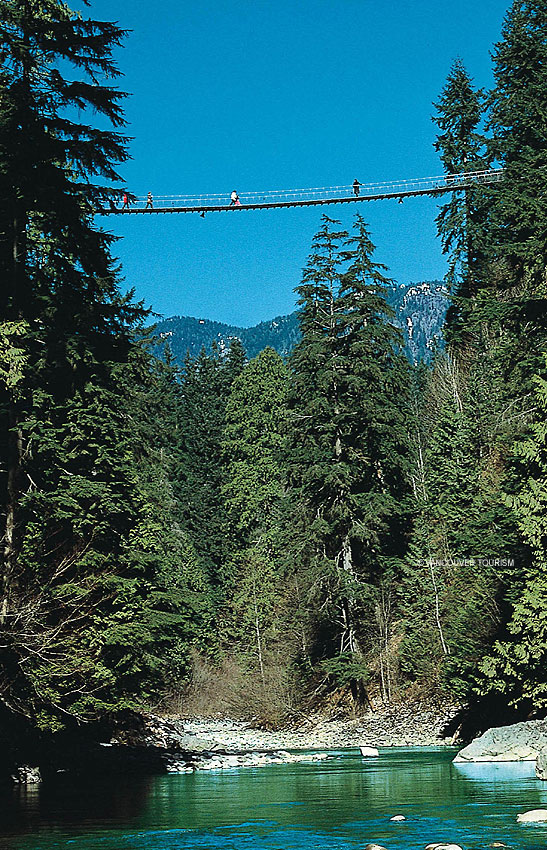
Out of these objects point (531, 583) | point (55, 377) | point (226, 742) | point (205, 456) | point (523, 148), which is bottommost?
point (226, 742)

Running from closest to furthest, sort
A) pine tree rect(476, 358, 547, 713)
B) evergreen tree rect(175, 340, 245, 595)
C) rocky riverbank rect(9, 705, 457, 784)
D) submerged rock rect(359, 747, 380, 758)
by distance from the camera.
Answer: pine tree rect(476, 358, 547, 713) < rocky riverbank rect(9, 705, 457, 784) < submerged rock rect(359, 747, 380, 758) < evergreen tree rect(175, 340, 245, 595)

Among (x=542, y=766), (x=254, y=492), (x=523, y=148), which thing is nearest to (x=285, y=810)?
(x=542, y=766)

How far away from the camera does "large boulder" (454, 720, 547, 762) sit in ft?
72.7

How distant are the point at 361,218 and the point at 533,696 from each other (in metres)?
21.4

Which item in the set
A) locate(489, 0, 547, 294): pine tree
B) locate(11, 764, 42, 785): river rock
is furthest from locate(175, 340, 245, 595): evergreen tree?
locate(11, 764, 42, 785): river rock

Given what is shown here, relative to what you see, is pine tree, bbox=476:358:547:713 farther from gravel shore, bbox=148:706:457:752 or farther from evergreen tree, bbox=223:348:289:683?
evergreen tree, bbox=223:348:289:683

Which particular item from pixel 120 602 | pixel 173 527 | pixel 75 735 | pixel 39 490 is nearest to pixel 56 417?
pixel 39 490

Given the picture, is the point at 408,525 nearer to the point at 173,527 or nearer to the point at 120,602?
the point at 173,527

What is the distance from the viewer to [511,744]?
73.7ft

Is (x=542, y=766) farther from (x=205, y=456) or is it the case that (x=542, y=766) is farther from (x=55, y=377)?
(x=205, y=456)

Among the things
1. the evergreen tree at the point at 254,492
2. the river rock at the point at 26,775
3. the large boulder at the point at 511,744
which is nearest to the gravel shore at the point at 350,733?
the large boulder at the point at 511,744

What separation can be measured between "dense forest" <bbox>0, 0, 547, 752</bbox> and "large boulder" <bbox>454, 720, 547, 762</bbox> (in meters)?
0.75

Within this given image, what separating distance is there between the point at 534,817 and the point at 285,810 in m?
4.29

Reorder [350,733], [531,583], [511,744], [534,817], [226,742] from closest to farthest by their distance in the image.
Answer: [534,817], [531,583], [511,744], [226,742], [350,733]
